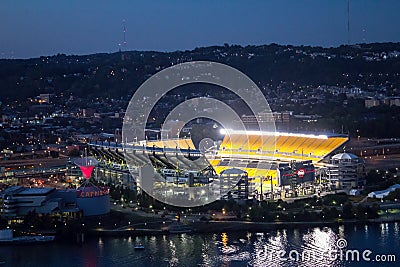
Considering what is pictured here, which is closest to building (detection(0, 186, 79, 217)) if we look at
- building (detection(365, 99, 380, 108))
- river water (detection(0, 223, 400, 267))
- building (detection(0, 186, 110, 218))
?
building (detection(0, 186, 110, 218))

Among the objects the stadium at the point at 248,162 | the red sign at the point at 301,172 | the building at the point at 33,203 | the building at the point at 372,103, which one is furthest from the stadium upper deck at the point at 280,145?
the building at the point at 372,103

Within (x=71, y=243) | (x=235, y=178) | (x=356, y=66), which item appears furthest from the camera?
(x=356, y=66)

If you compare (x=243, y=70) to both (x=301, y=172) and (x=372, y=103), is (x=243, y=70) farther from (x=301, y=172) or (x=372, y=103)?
(x=301, y=172)

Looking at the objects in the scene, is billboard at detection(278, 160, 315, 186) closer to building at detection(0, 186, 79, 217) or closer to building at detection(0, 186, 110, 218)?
building at detection(0, 186, 110, 218)

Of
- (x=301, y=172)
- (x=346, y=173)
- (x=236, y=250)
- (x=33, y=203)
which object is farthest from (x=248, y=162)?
(x=236, y=250)

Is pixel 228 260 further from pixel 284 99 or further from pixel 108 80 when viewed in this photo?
pixel 108 80

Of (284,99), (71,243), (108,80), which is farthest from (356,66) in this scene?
(71,243)

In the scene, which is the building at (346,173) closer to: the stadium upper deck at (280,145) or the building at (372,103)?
the stadium upper deck at (280,145)
